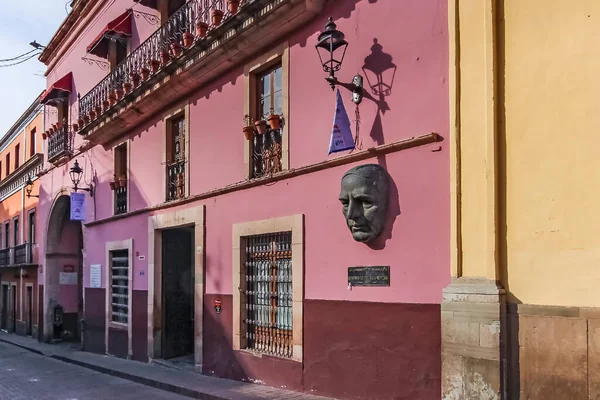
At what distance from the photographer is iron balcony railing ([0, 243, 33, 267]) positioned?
25.4 metres

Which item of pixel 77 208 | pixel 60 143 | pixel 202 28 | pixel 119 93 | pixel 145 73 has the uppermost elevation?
pixel 202 28

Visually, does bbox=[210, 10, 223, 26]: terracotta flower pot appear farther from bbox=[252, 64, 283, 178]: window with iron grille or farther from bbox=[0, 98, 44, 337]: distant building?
bbox=[0, 98, 44, 337]: distant building

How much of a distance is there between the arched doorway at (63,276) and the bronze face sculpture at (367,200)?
53.3 feet

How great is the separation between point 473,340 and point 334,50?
423cm

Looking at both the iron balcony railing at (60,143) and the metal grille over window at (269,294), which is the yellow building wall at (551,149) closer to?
the metal grille over window at (269,294)

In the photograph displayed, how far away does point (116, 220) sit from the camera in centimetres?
1591

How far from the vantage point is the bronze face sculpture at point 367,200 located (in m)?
7.84

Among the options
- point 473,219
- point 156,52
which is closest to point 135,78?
point 156,52

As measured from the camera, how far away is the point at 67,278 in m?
22.5

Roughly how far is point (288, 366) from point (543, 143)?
500 centimetres

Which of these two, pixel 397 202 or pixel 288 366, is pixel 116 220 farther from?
pixel 397 202

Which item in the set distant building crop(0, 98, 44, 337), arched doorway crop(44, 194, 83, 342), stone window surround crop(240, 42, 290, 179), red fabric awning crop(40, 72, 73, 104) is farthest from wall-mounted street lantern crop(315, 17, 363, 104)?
distant building crop(0, 98, 44, 337)

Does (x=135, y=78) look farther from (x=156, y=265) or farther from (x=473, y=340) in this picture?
(x=473, y=340)

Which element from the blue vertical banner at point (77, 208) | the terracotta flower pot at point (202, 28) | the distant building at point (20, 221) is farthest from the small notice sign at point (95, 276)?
the terracotta flower pot at point (202, 28)
